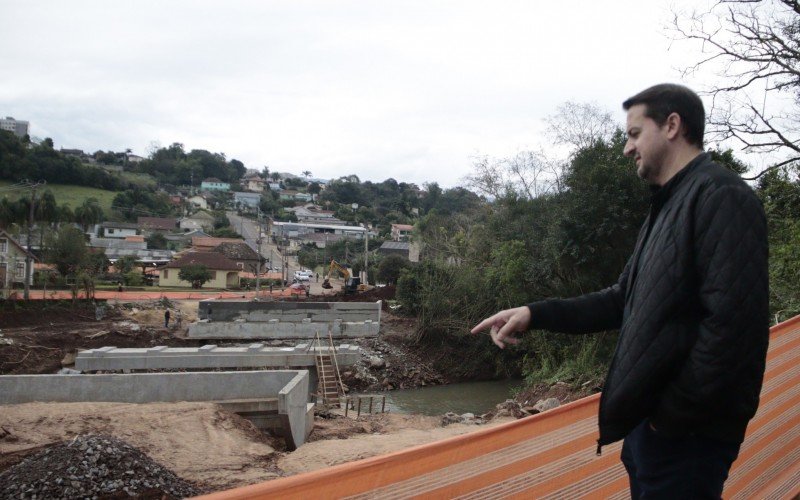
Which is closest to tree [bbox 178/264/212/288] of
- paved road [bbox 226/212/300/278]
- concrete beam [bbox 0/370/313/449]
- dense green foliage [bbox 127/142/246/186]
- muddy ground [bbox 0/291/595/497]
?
paved road [bbox 226/212/300/278]

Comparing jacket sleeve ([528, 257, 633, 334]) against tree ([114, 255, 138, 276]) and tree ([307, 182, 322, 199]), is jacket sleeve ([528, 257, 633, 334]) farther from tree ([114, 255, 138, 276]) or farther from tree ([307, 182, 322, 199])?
tree ([307, 182, 322, 199])

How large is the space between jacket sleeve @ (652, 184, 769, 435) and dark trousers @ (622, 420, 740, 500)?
5 cm

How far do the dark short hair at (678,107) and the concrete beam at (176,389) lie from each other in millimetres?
9328

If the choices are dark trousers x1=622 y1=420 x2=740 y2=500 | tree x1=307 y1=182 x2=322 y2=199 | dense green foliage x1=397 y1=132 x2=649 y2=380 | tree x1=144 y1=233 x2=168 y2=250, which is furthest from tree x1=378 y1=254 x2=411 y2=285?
tree x1=307 y1=182 x2=322 y2=199

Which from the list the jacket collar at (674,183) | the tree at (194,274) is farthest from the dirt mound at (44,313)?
the jacket collar at (674,183)

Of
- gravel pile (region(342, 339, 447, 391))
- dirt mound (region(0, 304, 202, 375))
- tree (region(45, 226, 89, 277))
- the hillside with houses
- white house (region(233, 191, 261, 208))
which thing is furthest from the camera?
white house (region(233, 191, 261, 208))

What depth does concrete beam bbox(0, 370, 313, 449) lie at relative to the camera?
10.1m

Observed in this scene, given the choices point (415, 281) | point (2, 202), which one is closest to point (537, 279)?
point (415, 281)

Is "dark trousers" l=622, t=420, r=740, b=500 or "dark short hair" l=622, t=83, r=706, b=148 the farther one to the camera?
"dark short hair" l=622, t=83, r=706, b=148

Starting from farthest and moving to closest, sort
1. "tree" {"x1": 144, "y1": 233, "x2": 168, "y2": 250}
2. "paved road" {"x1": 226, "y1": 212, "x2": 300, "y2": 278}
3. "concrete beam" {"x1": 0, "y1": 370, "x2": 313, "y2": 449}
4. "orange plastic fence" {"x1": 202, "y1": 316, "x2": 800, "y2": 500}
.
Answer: "paved road" {"x1": 226, "y1": 212, "x2": 300, "y2": 278} → "tree" {"x1": 144, "y1": 233, "x2": 168, "y2": 250} → "concrete beam" {"x1": 0, "y1": 370, "x2": 313, "y2": 449} → "orange plastic fence" {"x1": 202, "y1": 316, "x2": 800, "y2": 500}

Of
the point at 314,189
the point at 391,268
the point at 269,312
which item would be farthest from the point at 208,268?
the point at 314,189

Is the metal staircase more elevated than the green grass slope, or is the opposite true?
the green grass slope

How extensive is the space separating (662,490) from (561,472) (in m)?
0.63

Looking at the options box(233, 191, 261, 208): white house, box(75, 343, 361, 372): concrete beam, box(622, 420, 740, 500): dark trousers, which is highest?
box(233, 191, 261, 208): white house
